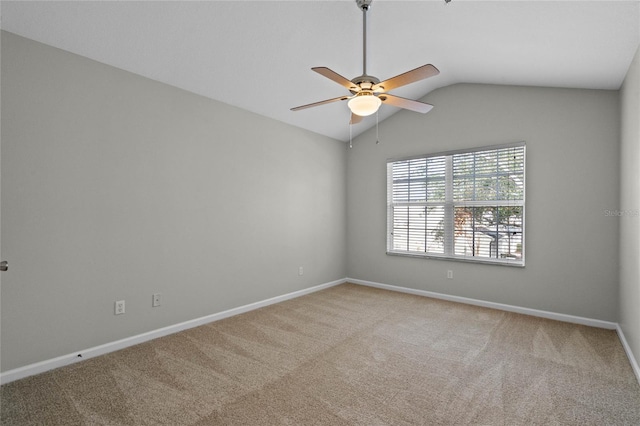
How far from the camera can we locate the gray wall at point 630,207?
244 centimetres

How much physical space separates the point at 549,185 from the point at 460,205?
1020 mm

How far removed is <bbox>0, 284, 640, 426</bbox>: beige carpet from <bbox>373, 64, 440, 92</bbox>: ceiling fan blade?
2.10 metres

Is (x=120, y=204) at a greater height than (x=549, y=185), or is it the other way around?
(x=549, y=185)

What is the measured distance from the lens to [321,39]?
2.89 metres

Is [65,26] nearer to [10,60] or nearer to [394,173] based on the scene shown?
[10,60]

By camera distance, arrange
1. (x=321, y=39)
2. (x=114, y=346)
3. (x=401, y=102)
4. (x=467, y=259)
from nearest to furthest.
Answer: (x=401, y=102)
(x=114, y=346)
(x=321, y=39)
(x=467, y=259)

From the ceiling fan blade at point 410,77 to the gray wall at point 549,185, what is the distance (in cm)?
240

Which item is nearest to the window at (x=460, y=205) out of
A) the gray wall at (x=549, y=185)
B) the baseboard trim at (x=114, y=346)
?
the gray wall at (x=549, y=185)

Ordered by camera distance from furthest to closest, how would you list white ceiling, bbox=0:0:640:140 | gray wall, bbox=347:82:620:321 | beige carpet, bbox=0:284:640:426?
gray wall, bbox=347:82:620:321
white ceiling, bbox=0:0:640:140
beige carpet, bbox=0:284:640:426

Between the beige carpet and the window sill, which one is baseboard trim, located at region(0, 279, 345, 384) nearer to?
the beige carpet

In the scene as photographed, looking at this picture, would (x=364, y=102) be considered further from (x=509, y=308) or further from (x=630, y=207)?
(x=509, y=308)

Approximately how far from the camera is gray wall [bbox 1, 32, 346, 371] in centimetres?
231

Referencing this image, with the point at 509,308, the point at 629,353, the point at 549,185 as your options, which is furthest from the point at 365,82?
the point at 509,308

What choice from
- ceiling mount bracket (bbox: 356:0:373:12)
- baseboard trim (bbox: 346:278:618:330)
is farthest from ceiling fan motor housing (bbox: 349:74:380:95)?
baseboard trim (bbox: 346:278:618:330)
